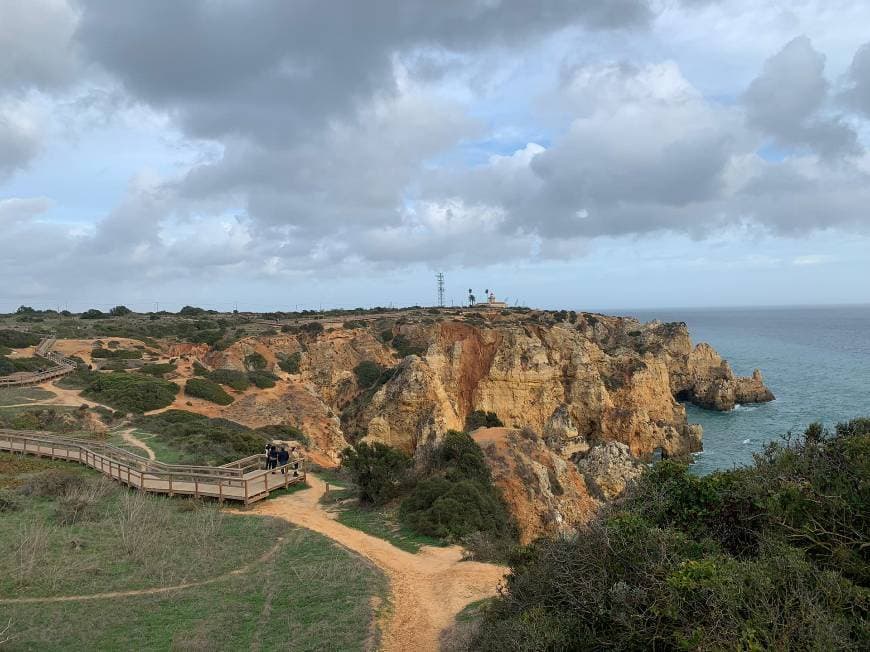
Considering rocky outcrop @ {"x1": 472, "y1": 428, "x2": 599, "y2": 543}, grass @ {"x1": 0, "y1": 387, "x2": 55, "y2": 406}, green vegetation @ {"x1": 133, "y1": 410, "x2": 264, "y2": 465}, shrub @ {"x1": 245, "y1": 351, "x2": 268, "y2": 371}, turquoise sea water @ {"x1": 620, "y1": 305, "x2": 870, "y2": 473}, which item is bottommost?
turquoise sea water @ {"x1": 620, "y1": 305, "x2": 870, "y2": 473}

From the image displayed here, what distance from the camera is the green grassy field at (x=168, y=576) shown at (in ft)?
27.5

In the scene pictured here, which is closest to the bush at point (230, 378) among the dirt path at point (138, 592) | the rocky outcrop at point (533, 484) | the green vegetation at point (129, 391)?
the green vegetation at point (129, 391)

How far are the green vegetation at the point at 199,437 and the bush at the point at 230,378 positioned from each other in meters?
6.24

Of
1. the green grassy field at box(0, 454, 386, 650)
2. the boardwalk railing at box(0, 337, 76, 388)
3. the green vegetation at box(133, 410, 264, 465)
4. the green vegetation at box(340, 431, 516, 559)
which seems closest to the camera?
the green grassy field at box(0, 454, 386, 650)

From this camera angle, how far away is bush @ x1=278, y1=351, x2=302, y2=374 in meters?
39.3

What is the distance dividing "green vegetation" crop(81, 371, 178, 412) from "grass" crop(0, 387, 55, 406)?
1.82 m

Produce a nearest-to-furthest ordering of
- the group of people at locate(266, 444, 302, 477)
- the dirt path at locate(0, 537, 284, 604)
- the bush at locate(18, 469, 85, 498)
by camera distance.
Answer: the dirt path at locate(0, 537, 284, 604) < the bush at locate(18, 469, 85, 498) < the group of people at locate(266, 444, 302, 477)

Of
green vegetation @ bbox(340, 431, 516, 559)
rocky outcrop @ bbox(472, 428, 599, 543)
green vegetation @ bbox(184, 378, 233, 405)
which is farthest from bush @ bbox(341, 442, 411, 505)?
green vegetation @ bbox(184, 378, 233, 405)

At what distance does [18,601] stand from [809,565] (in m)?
11.6

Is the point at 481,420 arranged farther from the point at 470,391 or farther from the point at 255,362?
the point at 255,362

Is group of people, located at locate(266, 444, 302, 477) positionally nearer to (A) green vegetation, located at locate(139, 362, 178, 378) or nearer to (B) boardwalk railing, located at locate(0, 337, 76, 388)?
(A) green vegetation, located at locate(139, 362, 178, 378)

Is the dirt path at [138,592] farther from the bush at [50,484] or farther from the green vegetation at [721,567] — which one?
the bush at [50,484]

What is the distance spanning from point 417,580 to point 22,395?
26.0 m

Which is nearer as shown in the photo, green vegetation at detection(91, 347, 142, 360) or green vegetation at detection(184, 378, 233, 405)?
green vegetation at detection(184, 378, 233, 405)
